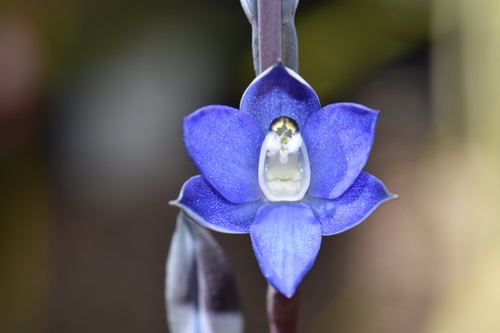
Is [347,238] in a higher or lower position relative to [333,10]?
lower

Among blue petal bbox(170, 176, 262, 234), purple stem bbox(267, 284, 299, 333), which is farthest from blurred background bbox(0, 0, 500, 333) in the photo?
blue petal bbox(170, 176, 262, 234)

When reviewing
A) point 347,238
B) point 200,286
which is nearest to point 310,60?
point 347,238

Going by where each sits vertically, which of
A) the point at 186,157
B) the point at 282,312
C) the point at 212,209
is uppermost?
the point at 186,157

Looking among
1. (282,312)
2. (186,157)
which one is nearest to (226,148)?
(282,312)

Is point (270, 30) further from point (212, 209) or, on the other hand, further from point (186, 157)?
point (186, 157)

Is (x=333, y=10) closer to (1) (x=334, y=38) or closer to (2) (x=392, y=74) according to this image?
(1) (x=334, y=38)

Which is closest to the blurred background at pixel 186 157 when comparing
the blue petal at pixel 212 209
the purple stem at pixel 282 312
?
the purple stem at pixel 282 312
